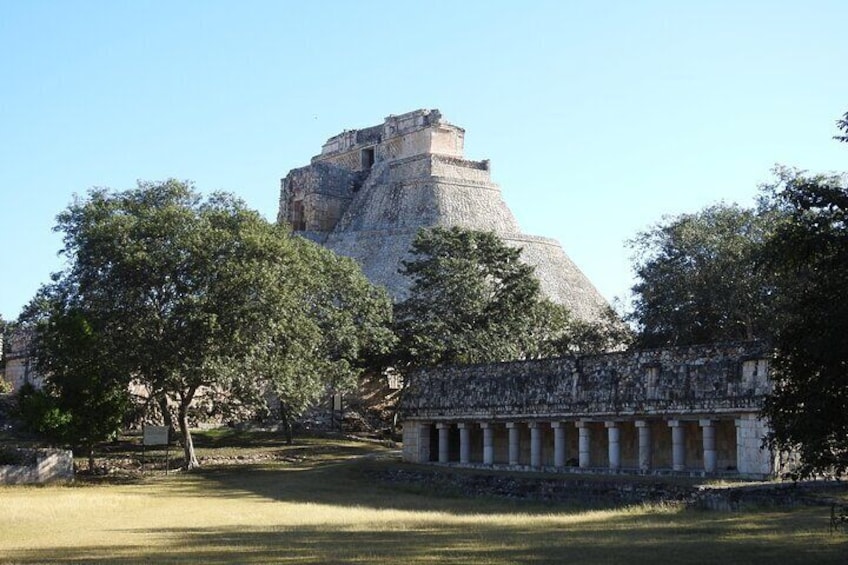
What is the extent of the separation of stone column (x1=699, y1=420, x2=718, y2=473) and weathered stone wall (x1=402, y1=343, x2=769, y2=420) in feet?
1.75

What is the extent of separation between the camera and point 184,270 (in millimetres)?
38438

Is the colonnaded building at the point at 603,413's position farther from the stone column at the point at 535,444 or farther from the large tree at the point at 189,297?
the large tree at the point at 189,297

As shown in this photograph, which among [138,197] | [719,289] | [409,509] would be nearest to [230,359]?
[138,197]

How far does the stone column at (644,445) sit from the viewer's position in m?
33.0

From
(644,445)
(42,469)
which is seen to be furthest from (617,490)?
(42,469)

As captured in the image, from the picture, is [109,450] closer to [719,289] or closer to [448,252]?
[448,252]

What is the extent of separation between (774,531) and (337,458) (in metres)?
26.1

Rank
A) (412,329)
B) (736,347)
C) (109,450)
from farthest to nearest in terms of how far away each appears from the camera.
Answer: (412,329) < (109,450) < (736,347)

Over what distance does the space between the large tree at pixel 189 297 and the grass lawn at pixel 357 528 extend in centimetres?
442

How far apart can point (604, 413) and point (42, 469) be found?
19.1 m

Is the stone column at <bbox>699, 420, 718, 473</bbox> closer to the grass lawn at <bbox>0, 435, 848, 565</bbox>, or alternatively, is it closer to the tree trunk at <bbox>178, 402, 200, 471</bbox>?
the grass lawn at <bbox>0, 435, 848, 565</bbox>

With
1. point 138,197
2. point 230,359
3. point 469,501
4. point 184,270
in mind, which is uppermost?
point 138,197

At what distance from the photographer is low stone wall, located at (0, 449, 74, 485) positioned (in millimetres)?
35625

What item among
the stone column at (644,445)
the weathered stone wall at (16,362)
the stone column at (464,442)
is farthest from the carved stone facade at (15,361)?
the stone column at (644,445)
